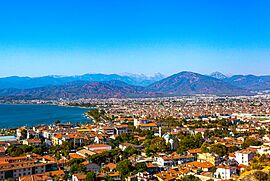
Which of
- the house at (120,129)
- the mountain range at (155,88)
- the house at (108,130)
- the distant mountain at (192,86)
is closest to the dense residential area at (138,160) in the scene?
the house at (108,130)

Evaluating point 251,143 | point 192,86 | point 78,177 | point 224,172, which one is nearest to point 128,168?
point 78,177

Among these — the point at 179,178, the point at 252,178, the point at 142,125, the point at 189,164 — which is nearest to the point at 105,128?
the point at 142,125

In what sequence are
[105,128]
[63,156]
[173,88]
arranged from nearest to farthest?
[63,156]
[105,128]
[173,88]

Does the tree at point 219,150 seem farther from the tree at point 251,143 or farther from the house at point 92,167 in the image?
the house at point 92,167

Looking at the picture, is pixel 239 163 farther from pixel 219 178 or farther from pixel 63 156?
pixel 63 156

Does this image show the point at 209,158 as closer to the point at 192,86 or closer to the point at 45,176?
the point at 45,176

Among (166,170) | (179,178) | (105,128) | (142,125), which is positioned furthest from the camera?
(142,125)
